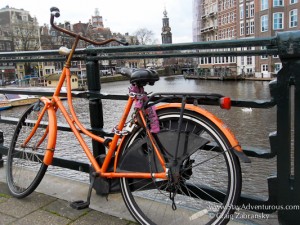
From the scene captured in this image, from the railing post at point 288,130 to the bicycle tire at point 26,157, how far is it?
1833 mm

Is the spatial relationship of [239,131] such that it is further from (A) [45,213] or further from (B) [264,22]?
(B) [264,22]

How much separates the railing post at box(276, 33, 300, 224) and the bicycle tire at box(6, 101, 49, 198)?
6.01ft

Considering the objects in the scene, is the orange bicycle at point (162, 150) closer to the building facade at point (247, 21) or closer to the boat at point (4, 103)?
the boat at point (4, 103)

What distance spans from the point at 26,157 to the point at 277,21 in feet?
161

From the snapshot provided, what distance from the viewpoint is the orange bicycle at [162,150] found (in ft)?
6.33

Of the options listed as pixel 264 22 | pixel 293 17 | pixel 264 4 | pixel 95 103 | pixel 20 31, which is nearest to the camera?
pixel 95 103

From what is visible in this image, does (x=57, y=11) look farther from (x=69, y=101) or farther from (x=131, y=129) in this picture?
(x=131, y=129)

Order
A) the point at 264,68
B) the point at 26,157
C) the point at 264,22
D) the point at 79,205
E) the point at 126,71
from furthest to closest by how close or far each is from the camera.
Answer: the point at 264,68
the point at 264,22
the point at 26,157
the point at 79,205
the point at 126,71

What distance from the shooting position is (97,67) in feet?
9.18

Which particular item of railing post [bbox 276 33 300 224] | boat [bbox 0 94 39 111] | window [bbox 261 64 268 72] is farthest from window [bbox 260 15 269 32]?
railing post [bbox 276 33 300 224]

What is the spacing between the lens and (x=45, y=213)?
256 centimetres

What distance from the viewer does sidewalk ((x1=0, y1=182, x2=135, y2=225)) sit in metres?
2.41

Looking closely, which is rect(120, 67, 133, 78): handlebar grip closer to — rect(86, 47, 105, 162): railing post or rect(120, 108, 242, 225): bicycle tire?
rect(120, 108, 242, 225): bicycle tire

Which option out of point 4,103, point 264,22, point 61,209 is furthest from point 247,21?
point 61,209
